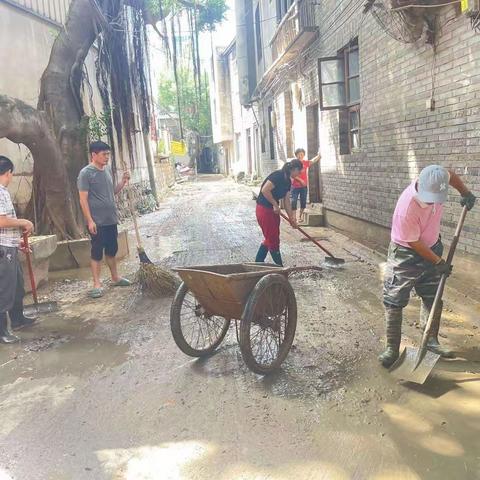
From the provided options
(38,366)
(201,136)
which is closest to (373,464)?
(38,366)

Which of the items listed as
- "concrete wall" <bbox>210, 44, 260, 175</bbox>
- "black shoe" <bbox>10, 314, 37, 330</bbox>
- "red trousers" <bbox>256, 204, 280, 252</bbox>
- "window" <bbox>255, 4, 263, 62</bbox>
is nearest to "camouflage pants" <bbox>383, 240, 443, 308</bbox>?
"red trousers" <bbox>256, 204, 280, 252</bbox>

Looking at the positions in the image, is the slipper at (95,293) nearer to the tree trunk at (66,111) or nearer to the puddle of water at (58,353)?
the puddle of water at (58,353)

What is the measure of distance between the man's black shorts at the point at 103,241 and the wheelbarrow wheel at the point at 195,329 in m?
2.03

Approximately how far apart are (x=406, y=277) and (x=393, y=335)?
0.46 metres

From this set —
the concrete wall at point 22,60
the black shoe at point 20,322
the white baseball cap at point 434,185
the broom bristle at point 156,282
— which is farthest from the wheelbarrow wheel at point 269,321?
the concrete wall at point 22,60

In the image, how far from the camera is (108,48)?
350 inches

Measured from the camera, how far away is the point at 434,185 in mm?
3422

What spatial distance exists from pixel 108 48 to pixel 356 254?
18.2 ft

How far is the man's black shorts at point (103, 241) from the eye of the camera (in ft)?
21.3

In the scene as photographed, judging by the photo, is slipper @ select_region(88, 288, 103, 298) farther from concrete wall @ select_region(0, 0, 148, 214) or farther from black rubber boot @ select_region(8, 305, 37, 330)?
concrete wall @ select_region(0, 0, 148, 214)

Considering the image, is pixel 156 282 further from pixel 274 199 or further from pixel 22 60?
pixel 22 60

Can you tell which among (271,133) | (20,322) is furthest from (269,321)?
(271,133)

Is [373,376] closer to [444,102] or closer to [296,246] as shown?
[444,102]

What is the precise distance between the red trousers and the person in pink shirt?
8.59 ft
